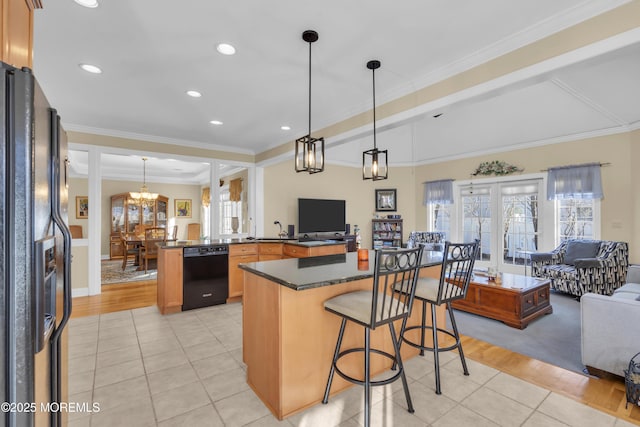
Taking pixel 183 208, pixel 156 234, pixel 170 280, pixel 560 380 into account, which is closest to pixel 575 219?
pixel 560 380

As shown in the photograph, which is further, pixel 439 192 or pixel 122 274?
pixel 439 192

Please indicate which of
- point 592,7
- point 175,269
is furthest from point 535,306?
point 175,269

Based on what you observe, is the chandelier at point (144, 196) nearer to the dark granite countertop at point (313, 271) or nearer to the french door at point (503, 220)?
the dark granite countertop at point (313, 271)

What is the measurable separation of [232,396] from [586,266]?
16.4 feet

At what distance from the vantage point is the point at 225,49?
2.56m

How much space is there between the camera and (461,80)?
2.67 metres

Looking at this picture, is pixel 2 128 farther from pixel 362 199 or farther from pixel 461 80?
pixel 362 199

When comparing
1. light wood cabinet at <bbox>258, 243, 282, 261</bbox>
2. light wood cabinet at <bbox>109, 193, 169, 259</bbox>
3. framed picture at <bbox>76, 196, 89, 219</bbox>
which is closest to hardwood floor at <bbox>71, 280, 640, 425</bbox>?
light wood cabinet at <bbox>258, 243, 282, 261</bbox>

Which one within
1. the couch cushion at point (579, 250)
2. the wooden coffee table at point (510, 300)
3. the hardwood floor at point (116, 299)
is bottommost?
the hardwood floor at point (116, 299)

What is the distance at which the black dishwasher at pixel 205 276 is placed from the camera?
3926 millimetres

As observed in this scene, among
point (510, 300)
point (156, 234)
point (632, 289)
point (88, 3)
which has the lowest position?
point (510, 300)

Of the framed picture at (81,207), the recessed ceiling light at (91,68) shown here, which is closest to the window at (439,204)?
the recessed ceiling light at (91,68)

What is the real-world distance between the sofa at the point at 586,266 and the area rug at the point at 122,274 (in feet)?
23.7

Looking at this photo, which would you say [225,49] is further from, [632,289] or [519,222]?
[519,222]
